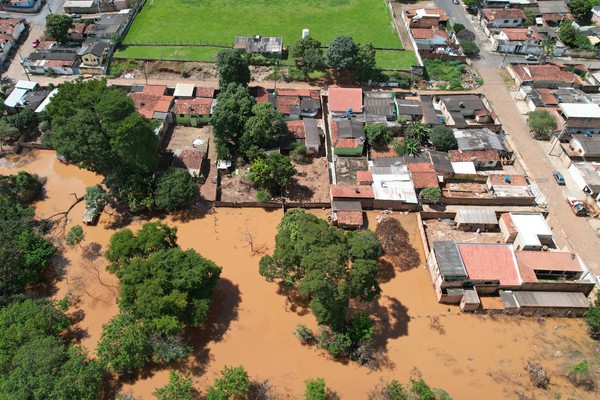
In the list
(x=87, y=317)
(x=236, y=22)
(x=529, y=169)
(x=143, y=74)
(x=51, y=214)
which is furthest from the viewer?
(x=236, y=22)

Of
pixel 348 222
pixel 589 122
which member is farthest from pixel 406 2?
pixel 348 222

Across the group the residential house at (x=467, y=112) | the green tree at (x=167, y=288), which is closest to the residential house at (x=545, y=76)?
the residential house at (x=467, y=112)

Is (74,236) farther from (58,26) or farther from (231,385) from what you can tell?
(58,26)

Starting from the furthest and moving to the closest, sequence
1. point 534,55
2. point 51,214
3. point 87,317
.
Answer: point 534,55 → point 51,214 → point 87,317

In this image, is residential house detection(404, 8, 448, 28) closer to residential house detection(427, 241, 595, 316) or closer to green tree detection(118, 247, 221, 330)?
residential house detection(427, 241, 595, 316)

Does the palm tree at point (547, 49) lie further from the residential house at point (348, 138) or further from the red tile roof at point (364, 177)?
the red tile roof at point (364, 177)

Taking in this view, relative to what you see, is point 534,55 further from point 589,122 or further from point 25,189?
point 25,189

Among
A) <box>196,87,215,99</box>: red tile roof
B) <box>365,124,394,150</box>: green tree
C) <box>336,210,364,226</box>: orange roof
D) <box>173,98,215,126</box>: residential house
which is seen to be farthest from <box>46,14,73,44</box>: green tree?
<box>336,210,364,226</box>: orange roof
